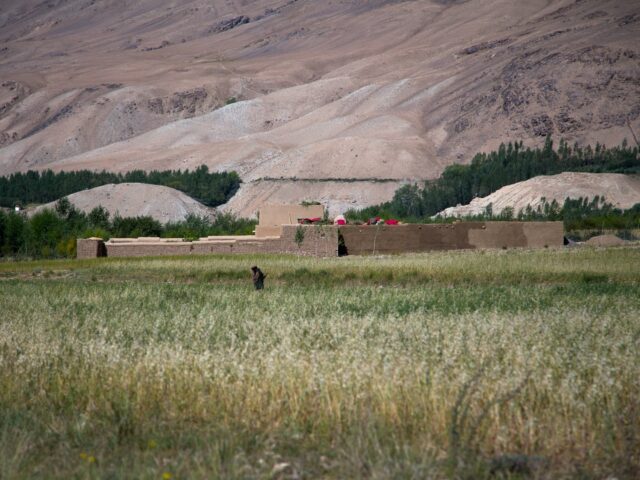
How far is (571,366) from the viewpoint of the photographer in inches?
412

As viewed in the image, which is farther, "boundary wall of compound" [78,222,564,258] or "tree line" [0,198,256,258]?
"tree line" [0,198,256,258]

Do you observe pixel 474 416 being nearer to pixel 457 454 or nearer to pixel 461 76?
pixel 457 454

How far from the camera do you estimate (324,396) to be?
30.9ft

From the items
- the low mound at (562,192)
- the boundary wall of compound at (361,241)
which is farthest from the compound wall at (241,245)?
the low mound at (562,192)

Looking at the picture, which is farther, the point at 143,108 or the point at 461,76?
the point at 143,108

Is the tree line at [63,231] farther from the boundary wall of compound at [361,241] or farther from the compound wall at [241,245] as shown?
the boundary wall of compound at [361,241]

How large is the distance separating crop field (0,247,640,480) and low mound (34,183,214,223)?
75949 millimetres

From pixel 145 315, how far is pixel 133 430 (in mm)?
7753

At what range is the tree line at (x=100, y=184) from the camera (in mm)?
110875

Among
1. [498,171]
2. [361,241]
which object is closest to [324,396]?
[361,241]

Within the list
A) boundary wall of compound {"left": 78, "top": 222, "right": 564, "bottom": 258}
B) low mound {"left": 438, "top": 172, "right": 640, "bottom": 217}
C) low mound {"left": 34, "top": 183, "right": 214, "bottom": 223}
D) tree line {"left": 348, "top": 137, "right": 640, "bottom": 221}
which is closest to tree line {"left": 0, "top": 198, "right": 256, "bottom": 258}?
boundary wall of compound {"left": 78, "top": 222, "right": 564, "bottom": 258}

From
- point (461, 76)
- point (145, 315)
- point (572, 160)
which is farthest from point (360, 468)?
point (461, 76)

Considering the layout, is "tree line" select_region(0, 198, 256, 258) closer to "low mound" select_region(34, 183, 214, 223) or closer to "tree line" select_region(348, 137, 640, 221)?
"low mound" select_region(34, 183, 214, 223)

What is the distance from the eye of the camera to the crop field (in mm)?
7973
